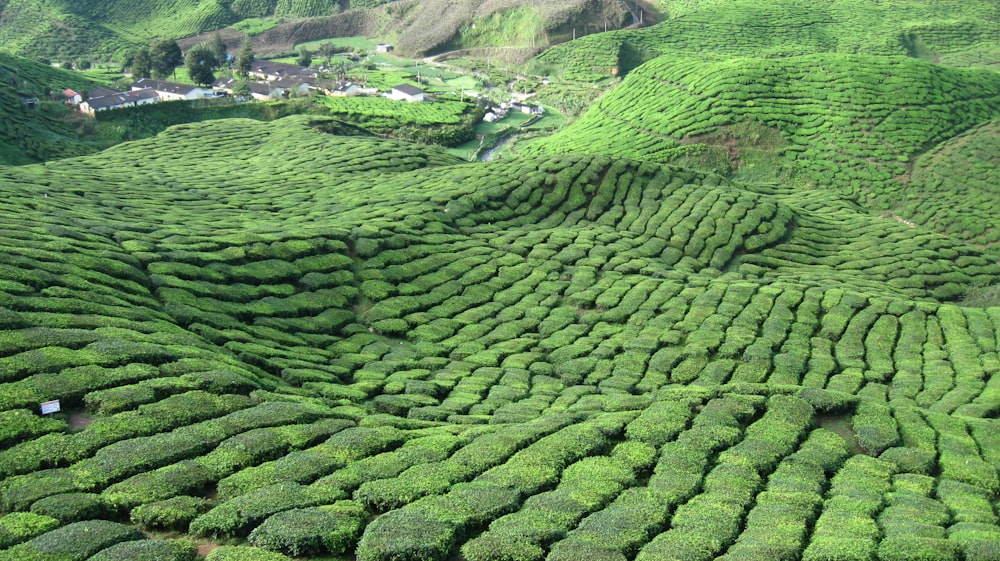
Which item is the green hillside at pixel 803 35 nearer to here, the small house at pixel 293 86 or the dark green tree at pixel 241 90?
the small house at pixel 293 86

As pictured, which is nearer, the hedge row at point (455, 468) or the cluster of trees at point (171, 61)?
the hedge row at point (455, 468)

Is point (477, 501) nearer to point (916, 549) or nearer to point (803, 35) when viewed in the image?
point (916, 549)

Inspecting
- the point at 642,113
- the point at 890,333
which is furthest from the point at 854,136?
the point at 890,333

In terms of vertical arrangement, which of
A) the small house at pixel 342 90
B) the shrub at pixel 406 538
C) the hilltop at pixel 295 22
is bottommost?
the shrub at pixel 406 538

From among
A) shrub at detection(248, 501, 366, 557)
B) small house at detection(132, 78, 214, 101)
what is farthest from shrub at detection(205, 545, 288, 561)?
small house at detection(132, 78, 214, 101)

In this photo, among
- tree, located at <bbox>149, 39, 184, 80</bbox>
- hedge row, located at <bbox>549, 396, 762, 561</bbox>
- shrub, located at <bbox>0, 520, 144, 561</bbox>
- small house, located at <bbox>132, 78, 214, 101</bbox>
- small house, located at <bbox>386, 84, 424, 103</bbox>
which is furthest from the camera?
small house, located at <bbox>386, 84, 424, 103</bbox>

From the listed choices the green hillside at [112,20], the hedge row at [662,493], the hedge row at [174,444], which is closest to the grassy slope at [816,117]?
the hedge row at [662,493]

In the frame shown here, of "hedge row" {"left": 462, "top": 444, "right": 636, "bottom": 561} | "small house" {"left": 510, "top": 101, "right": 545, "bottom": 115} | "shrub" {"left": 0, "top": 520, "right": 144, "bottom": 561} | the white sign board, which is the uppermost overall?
"small house" {"left": 510, "top": 101, "right": 545, "bottom": 115}

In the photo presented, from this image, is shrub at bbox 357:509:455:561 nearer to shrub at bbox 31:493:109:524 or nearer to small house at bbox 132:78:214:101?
shrub at bbox 31:493:109:524
